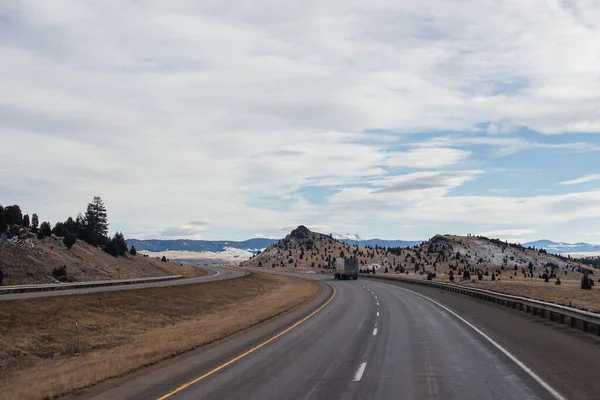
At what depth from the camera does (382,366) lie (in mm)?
14984

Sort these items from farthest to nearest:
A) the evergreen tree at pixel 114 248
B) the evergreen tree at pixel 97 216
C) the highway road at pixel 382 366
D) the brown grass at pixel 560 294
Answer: the evergreen tree at pixel 97 216, the evergreen tree at pixel 114 248, the brown grass at pixel 560 294, the highway road at pixel 382 366

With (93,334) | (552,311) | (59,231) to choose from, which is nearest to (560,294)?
(552,311)

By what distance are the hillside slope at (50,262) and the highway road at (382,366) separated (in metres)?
46.5

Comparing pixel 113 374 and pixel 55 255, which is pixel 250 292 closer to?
pixel 55 255

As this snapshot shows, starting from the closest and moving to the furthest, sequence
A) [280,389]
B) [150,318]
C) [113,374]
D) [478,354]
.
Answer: [280,389], [113,374], [478,354], [150,318]

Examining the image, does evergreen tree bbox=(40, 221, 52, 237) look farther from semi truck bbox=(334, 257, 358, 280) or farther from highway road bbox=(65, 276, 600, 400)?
highway road bbox=(65, 276, 600, 400)

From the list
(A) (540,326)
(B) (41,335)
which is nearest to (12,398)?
(B) (41,335)

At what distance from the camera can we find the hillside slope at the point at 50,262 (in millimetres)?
61938

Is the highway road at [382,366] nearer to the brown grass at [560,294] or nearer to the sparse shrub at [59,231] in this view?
the brown grass at [560,294]

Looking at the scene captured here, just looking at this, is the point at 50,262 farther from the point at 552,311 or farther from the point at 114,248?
the point at 552,311

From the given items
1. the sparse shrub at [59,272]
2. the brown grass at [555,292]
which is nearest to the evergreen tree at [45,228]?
the sparse shrub at [59,272]

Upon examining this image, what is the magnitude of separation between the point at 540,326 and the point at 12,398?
2127 cm

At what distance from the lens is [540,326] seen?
24828 millimetres

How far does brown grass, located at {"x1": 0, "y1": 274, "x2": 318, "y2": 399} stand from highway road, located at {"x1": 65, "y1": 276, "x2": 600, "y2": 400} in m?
1.27
